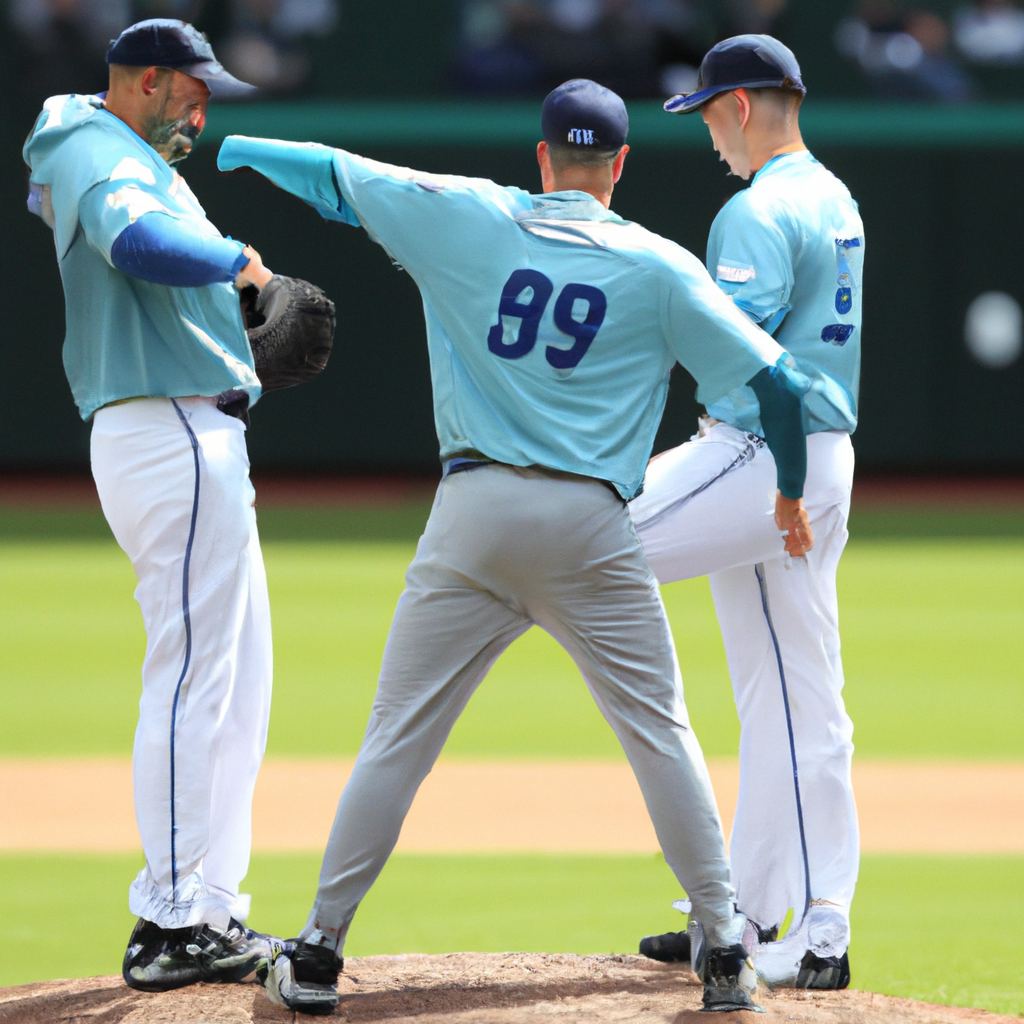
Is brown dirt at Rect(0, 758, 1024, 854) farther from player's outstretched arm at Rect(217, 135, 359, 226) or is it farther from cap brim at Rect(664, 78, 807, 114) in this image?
player's outstretched arm at Rect(217, 135, 359, 226)

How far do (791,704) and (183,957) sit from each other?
155cm

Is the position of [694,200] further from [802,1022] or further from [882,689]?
[802,1022]

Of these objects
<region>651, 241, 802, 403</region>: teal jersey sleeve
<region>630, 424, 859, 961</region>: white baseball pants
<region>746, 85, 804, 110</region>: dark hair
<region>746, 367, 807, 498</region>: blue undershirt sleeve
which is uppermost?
<region>746, 85, 804, 110</region>: dark hair

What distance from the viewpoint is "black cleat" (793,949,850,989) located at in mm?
3701

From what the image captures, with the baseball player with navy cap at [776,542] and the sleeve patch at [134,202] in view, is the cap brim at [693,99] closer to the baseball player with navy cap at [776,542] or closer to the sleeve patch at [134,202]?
the baseball player with navy cap at [776,542]

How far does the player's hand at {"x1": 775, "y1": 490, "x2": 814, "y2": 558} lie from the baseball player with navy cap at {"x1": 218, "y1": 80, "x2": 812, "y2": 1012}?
146 mm

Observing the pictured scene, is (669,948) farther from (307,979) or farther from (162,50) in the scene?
(162,50)

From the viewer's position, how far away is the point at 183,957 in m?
3.55

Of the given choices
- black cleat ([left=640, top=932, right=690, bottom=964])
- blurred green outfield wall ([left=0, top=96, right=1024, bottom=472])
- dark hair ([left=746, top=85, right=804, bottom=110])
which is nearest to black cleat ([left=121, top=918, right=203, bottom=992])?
black cleat ([left=640, top=932, right=690, bottom=964])

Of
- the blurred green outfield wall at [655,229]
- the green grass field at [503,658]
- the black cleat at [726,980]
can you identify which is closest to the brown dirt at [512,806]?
the green grass field at [503,658]

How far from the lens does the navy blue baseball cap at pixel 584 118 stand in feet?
10.6

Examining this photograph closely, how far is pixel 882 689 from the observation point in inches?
343

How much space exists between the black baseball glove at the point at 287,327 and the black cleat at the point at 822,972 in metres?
1.81

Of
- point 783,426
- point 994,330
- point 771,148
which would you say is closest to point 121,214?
point 783,426
